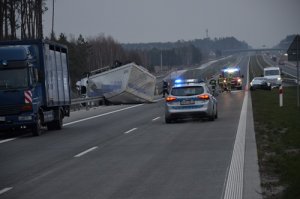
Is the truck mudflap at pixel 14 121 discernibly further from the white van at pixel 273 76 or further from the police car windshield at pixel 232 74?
the white van at pixel 273 76

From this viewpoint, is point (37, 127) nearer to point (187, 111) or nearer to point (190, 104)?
point (187, 111)

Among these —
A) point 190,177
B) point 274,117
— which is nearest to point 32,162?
point 190,177

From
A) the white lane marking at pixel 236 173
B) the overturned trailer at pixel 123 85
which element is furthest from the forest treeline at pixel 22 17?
the white lane marking at pixel 236 173

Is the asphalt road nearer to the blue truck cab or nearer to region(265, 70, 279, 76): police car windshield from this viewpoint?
the blue truck cab

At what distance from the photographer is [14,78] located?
24250mm

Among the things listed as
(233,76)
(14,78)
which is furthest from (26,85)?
(233,76)

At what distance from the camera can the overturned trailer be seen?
49.7 m

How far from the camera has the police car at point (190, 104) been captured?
92.0 feet

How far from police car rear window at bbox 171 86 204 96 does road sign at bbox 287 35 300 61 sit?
8.02m

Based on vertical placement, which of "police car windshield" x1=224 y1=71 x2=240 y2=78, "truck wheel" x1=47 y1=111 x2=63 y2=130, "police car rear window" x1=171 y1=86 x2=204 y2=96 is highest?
"police car windshield" x1=224 y1=71 x2=240 y2=78

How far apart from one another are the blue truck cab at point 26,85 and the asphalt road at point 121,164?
78 centimetres

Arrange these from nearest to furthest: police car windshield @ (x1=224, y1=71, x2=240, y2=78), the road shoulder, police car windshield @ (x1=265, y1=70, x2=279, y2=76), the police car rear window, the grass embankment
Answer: the road shoulder → the grass embankment → the police car rear window → police car windshield @ (x1=224, y1=71, x2=240, y2=78) → police car windshield @ (x1=265, y1=70, x2=279, y2=76)

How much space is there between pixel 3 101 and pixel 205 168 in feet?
39.9

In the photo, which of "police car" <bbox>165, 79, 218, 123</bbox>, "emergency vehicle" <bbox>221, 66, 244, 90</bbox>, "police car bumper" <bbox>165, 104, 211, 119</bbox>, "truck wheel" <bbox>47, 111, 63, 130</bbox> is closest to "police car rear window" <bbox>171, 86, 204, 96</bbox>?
"police car" <bbox>165, 79, 218, 123</bbox>
